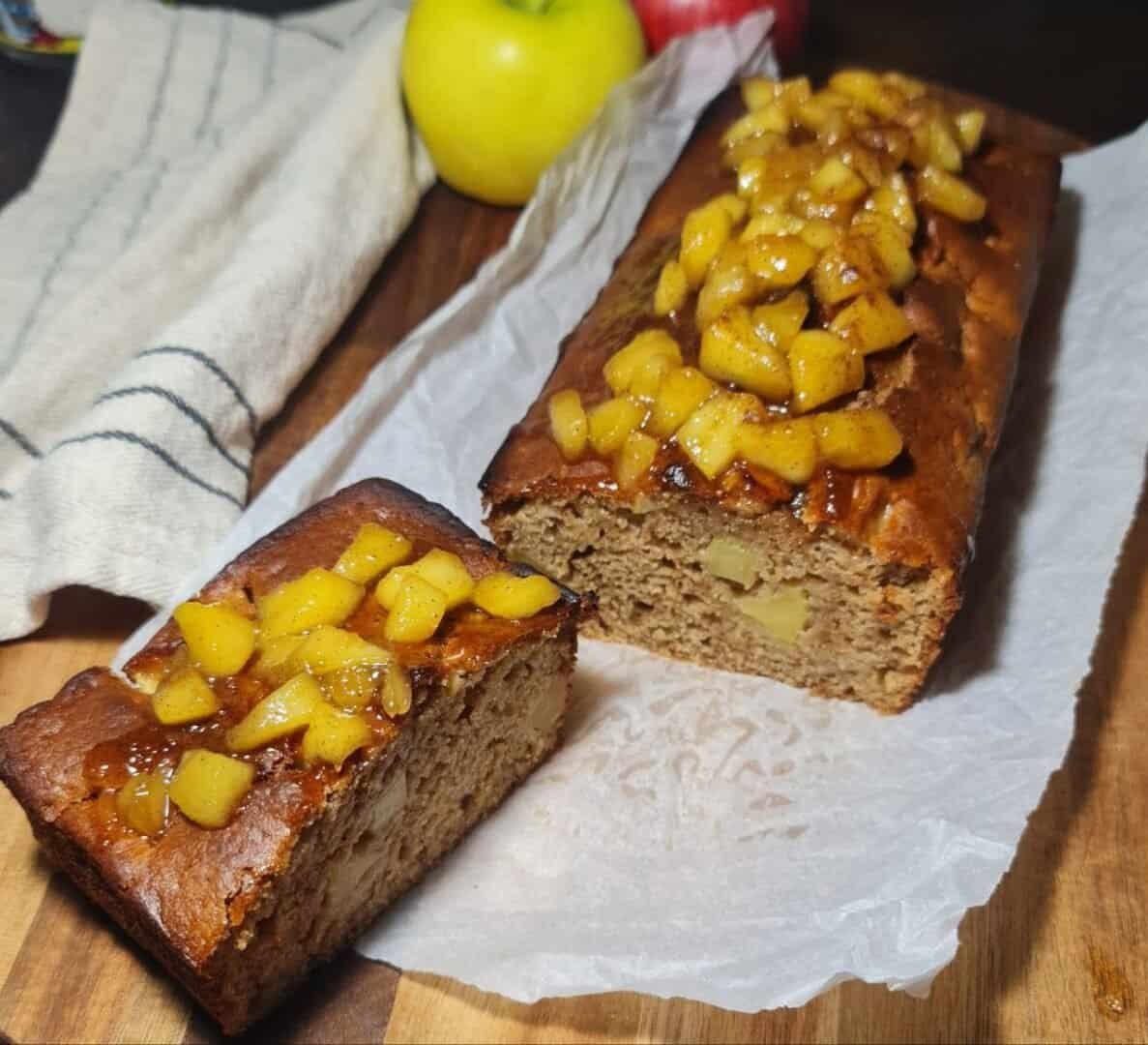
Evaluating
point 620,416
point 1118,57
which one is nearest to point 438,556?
point 620,416

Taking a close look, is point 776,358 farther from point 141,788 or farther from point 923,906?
point 141,788

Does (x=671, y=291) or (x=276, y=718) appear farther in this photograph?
(x=671, y=291)

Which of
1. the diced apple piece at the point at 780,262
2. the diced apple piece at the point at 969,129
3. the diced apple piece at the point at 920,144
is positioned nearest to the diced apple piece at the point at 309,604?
the diced apple piece at the point at 780,262

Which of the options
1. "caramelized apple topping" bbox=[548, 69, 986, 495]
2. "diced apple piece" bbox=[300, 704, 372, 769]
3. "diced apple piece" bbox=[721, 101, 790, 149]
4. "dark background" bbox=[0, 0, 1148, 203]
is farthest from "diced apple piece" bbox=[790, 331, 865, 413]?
"dark background" bbox=[0, 0, 1148, 203]

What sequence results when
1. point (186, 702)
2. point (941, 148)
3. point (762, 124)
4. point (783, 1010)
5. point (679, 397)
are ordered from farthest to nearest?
point (762, 124), point (941, 148), point (679, 397), point (783, 1010), point (186, 702)

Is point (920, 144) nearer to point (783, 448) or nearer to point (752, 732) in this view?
point (783, 448)

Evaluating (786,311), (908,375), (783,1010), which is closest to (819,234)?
(786,311)
